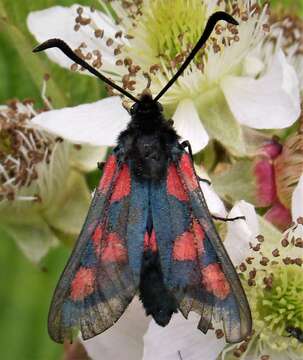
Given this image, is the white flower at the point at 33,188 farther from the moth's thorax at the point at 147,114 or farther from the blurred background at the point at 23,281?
the moth's thorax at the point at 147,114

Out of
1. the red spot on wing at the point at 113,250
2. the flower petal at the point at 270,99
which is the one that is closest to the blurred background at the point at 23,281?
the flower petal at the point at 270,99

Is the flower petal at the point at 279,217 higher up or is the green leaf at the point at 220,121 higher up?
the green leaf at the point at 220,121

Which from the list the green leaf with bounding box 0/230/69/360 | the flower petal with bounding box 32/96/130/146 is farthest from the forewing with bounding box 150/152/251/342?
the green leaf with bounding box 0/230/69/360

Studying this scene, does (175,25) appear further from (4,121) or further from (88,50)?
(4,121)

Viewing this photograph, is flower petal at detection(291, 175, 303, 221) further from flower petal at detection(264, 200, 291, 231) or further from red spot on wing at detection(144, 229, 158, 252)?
red spot on wing at detection(144, 229, 158, 252)

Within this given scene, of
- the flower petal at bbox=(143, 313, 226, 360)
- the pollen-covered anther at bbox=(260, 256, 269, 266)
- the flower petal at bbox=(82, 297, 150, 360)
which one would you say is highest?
the pollen-covered anther at bbox=(260, 256, 269, 266)

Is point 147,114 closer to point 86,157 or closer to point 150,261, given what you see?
point 150,261
